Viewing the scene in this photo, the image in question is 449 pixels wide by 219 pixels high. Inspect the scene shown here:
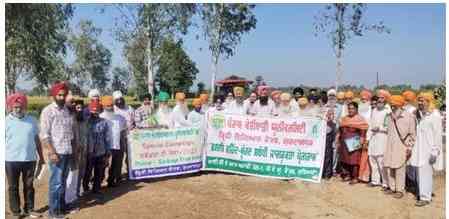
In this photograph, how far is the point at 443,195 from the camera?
814 cm

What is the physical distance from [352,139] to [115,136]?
3.72m

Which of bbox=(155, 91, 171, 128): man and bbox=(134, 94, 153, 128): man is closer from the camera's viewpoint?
bbox=(134, 94, 153, 128): man

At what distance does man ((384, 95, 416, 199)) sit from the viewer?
7.75 metres

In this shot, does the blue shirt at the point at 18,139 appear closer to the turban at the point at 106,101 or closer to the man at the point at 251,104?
the turban at the point at 106,101

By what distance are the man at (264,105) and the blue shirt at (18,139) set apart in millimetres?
4049

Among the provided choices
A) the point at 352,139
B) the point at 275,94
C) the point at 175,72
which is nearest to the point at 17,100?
the point at 275,94

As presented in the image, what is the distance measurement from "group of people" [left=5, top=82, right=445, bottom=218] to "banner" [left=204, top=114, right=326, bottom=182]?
232mm

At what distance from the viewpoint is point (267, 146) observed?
8.81m

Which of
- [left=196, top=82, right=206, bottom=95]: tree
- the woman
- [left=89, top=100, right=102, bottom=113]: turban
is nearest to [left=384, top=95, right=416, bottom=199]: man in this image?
the woman

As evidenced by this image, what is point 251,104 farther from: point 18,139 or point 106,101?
point 18,139

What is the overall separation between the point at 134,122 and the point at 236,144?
5.67ft

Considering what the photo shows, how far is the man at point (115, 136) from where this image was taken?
7758mm

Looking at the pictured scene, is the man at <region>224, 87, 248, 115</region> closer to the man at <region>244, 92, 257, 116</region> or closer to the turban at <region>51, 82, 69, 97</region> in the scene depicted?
the man at <region>244, 92, 257, 116</region>

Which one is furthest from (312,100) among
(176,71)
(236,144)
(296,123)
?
(176,71)
